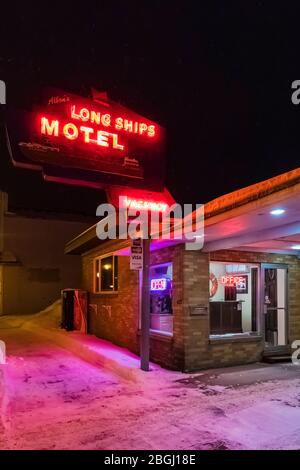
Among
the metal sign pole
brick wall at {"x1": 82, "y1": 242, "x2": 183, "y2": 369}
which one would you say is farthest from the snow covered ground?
brick wall at {"x1": 82, "y1": 242, "x2": 183, "y2": 369}

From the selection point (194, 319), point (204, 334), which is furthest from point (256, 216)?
point (204, 334)

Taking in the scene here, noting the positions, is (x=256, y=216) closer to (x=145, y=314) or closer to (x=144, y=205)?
(x=145, y=314)

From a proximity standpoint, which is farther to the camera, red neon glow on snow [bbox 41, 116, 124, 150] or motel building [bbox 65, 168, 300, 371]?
red neon glow on snow [bbox 41, 116, 124, 150]

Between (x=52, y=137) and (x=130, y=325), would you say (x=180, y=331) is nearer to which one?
(x=130, y=325)

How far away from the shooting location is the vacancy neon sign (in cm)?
1096

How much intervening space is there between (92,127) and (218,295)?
5824 millimetres

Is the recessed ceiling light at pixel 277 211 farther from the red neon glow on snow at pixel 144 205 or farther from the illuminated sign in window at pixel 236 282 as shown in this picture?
the illuminated sign in window at pixel 236 282

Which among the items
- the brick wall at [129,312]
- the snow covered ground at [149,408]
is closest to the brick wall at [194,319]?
the brick wall at [129,312]

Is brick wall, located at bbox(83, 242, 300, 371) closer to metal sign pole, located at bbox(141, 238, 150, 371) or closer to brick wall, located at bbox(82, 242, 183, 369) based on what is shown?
brick wall, located at bbox(82, 242, 183, 369)

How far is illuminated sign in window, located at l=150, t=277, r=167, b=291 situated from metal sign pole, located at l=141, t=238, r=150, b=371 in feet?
5.03

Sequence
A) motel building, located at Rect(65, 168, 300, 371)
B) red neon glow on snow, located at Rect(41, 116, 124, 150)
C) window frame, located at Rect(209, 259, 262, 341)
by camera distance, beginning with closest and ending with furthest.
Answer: motel building, located at Rect(65, 168, 300, 371) < window frame, located at Rect(209, 259, 262, 341) < red neon glow on snow, located at Rect(41, 116, 124, 150)

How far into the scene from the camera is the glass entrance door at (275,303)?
10742 millimetres

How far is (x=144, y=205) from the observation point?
1139 centimetres
